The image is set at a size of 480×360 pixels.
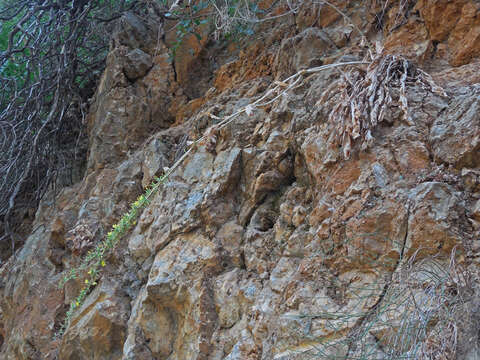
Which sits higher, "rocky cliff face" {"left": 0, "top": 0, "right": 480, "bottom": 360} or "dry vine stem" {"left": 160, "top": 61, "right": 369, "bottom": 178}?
"dry vine stem" {"left": 160, "top": 61, "right": 369, "bottom": 178}

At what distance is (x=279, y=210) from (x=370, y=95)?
28.3 inches

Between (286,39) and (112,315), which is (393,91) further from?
(112,315)

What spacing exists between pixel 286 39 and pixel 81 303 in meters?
2.17

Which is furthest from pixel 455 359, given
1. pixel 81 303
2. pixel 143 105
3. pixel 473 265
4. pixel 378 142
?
pixel 143 105

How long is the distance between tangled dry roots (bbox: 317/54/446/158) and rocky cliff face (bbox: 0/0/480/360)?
0.02 m

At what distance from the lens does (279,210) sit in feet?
8.05

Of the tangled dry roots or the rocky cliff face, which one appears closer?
the rocky cliff face

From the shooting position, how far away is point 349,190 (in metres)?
2.06

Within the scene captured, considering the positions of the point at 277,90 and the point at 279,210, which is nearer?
the point at 279,210

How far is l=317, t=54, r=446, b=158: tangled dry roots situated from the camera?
82.6 inches

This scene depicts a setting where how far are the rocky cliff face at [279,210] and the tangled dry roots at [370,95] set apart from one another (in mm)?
16

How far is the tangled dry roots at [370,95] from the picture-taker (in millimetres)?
2098

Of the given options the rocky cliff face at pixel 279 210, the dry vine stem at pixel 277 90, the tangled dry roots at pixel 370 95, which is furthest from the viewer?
the dry vine stem at pixel 277 90

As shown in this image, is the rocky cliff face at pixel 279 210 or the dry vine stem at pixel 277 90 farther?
the dry vine stem at pixel 277 90
